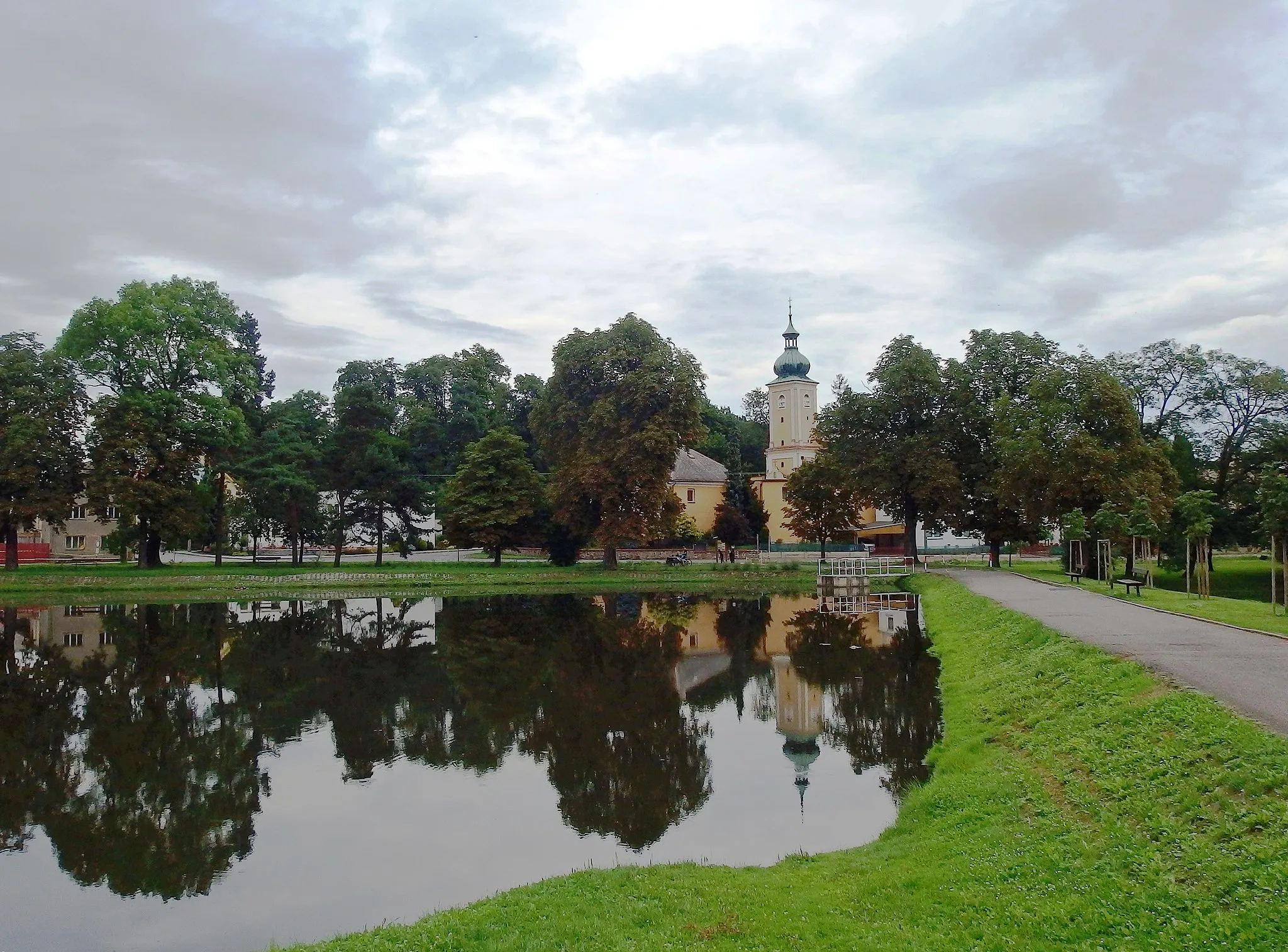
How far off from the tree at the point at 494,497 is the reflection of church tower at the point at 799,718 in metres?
32.8

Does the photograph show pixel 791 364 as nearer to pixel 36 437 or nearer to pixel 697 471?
pixel 697 471

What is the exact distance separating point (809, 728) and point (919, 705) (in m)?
2.41

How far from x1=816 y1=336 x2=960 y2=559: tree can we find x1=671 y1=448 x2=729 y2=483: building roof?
24670 millimetres

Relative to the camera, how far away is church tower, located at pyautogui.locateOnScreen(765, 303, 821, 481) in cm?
8038

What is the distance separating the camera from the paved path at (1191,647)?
10.2 metres

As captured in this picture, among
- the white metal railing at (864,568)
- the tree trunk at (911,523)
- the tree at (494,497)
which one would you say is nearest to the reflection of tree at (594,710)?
the white metal railing at (864,568)

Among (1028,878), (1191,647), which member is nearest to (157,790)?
(1028,878)

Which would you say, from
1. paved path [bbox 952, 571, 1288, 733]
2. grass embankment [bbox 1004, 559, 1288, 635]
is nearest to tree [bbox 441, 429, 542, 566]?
A: grass embankment [bbox 1004, 559, 1288, 635]

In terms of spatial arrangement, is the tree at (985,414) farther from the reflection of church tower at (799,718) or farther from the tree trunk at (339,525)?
the tree trunk at (339,525)

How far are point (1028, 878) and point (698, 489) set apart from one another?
69.6 m

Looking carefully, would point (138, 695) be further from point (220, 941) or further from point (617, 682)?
point (220, 941)

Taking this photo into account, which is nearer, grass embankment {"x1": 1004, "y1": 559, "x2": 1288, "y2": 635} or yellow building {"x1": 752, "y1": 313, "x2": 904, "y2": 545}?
grass embankment {"x1": 1004, "y1": 559, "x2": 1288, "y2": 635}

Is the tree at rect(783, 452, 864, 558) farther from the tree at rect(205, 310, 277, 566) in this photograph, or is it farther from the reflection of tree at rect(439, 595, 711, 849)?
the tree at rect(205, 310, 277, 566)

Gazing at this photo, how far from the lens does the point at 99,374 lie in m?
49.6
